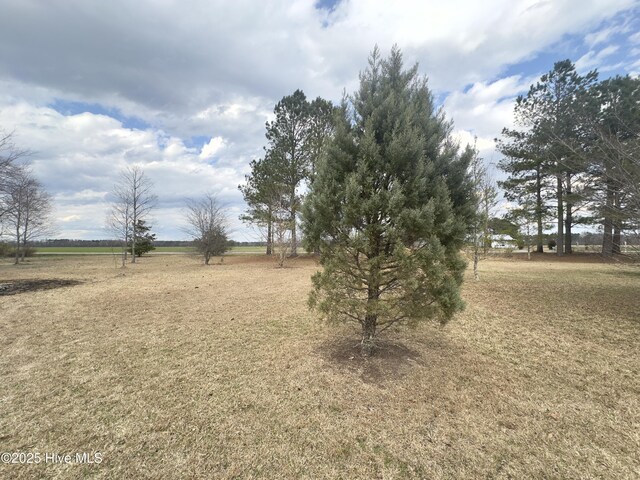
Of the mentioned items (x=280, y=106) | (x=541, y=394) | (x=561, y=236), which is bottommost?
(x=541, y=394)

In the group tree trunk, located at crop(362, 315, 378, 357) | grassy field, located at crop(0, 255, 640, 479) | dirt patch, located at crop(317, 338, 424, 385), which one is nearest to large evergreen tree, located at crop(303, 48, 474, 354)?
tree trunk, located at crop(362, 315, 378, 357)

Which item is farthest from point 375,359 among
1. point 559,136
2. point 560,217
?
point 560,217

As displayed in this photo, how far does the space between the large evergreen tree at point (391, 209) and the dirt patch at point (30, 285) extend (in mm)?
11689

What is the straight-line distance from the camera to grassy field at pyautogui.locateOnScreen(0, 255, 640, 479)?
2359 mm

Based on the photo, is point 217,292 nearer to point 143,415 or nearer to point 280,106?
point 143,415

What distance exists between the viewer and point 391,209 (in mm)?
3426

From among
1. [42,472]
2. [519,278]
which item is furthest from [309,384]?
[519,278]

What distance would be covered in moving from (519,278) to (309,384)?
12272mm

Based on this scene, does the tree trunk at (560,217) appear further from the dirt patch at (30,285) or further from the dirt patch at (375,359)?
the dirt patch at (30,285)

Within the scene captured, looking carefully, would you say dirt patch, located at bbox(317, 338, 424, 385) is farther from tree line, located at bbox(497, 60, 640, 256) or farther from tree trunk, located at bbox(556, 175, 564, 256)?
tree trunk, located at bbox(556, 175, 564, 256)

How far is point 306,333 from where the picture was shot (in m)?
5.51

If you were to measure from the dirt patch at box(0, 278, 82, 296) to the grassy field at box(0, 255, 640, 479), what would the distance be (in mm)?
4323

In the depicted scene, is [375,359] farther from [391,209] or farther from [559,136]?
[559,136]

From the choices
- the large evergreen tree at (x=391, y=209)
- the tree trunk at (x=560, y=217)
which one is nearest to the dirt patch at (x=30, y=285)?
the large evergreen tree at (x=391, y=209)
